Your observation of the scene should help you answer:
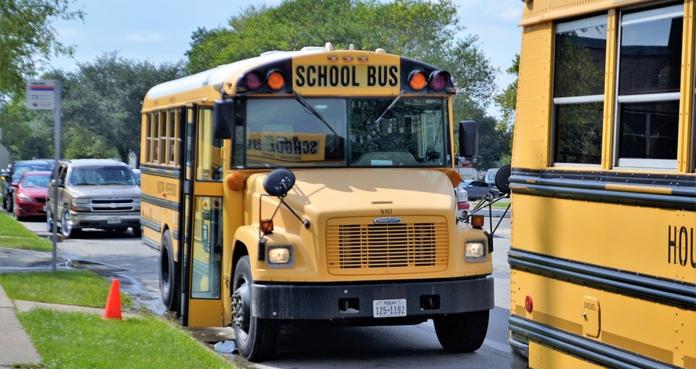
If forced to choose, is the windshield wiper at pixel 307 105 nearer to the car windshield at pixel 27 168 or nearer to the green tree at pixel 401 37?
the car windshield at pixel 27 168

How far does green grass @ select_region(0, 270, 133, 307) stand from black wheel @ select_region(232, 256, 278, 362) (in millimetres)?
3243

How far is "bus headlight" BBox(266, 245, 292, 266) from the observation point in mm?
9578

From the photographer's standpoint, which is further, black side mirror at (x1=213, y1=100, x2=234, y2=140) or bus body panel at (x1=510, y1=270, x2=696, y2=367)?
black side mirror at (x1=213, y1=100, x2=234, y2=140)

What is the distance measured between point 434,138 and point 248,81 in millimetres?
1756

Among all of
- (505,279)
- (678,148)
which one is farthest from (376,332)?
(678,148)

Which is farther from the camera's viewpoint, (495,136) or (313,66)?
(495,136)

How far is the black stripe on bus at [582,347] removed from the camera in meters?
5.20

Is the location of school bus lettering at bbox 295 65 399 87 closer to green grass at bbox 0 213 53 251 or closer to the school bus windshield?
the school bus windshield

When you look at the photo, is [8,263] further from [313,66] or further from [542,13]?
[542,13]

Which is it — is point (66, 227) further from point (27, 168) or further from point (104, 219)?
point (27, 168)

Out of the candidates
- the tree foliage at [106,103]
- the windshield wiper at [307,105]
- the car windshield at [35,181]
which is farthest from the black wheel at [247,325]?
the tree foliage at [106,103]

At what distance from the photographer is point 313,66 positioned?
10.5 meters

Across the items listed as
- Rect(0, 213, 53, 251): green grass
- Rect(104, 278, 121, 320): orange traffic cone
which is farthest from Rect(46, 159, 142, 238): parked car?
Rect(104, 278, 121, 320): orange traffic cone

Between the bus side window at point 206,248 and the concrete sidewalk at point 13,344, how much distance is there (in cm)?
167
